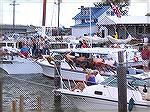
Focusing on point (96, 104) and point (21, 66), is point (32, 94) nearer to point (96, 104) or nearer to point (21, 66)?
point (96, 104)

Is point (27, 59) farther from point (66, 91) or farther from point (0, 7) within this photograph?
point (0, 7)

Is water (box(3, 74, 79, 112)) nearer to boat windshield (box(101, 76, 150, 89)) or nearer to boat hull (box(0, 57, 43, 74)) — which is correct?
boat hull (box(0, 57, 43, 74))

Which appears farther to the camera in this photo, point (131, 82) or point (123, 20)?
point (123, 20)

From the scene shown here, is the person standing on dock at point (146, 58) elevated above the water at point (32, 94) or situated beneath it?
elevated above

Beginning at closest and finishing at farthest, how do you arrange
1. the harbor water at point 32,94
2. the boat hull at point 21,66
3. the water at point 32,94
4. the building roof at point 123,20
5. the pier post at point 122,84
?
the pier post at point 122,84
the harbor water at point 32,94
the water at point 32,94
the boat hull at point 21,66
the building roof at point 123,20

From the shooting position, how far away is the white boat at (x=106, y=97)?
1209 cm

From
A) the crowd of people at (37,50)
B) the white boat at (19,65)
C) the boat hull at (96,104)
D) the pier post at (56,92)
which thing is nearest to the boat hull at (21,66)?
the white boat at (19,65)

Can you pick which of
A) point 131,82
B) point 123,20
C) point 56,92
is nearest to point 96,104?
point 131,82

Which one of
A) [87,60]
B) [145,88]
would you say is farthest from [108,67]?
[145,88]

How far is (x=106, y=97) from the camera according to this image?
12.9 m

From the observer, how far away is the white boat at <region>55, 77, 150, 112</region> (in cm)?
1209

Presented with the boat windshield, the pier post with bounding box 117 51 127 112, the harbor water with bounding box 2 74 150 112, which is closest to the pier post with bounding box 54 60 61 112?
the harbor water with bounding box 2 74 150 112

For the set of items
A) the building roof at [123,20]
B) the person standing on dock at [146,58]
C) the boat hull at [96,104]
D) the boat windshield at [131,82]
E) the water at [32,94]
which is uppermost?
the building roof at [123,20]

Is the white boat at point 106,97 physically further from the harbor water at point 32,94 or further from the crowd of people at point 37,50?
the crowd of people at point 37,50
